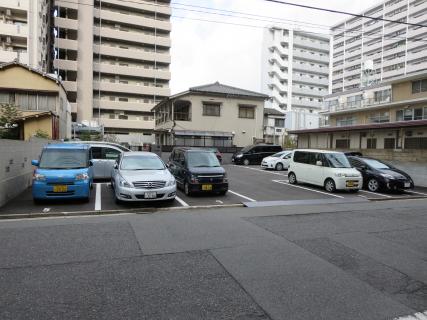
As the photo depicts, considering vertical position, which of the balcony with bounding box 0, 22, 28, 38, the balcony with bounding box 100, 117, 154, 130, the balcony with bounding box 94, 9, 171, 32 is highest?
the balcony with bounding box 94, 9, 171, 32

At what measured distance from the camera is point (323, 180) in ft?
43.6

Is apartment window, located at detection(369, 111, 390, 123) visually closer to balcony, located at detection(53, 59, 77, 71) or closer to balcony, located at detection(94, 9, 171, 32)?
balcony, located at detection(94, 9, 171, 32)

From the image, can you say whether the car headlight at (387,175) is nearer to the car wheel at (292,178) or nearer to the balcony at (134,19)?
the car wheel at (292,178)

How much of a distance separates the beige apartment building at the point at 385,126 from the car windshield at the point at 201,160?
15.2 meters

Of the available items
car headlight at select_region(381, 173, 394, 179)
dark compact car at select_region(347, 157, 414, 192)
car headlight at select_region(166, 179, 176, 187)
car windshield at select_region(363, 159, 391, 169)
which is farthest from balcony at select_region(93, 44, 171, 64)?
car headlight at select_region(166, 179, 176, 187)

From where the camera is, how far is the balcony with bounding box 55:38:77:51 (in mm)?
44969

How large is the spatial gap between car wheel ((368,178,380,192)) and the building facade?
1924 cm

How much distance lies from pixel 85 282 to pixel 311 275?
3083 mm

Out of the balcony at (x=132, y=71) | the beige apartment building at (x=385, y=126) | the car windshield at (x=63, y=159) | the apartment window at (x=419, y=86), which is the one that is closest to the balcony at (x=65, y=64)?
the balcony at (x=132, y=71)

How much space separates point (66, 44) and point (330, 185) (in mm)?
45703

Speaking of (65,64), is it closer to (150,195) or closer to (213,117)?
(213,117)

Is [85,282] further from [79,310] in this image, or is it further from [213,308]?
[213,308]

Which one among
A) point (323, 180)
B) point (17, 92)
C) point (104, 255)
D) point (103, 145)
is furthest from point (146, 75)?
point (104, 255)

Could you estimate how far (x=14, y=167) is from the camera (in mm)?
10055
